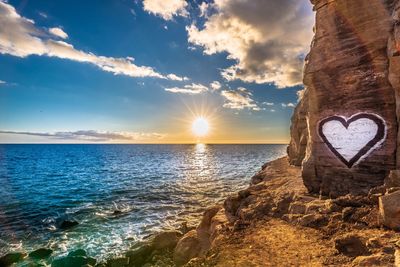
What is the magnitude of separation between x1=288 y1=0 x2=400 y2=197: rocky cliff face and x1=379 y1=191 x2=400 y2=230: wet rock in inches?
154

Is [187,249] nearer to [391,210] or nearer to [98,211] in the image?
[391,210]

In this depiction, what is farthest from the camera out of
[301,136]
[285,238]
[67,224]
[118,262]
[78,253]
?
[301,136]

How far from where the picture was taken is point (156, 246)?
16.2 metres

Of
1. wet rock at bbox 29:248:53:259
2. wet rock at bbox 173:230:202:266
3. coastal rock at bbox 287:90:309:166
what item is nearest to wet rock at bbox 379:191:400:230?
wet rock at bbox 173:230:202:266

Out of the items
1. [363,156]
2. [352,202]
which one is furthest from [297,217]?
[363,156]

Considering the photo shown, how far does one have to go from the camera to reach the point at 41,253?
16.2m

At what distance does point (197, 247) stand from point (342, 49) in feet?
46.2

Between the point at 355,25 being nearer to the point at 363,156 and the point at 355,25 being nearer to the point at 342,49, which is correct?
the point at 342,49

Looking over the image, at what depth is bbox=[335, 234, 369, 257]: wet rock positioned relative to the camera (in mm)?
8102

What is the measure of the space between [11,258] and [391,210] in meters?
20.7

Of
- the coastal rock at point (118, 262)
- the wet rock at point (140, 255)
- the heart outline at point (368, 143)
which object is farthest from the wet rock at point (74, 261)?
the heart outline at point (368, 143)

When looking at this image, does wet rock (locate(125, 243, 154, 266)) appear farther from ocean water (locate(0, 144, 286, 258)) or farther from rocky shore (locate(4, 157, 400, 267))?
ocean water (locate(0, 144, 286, 258))

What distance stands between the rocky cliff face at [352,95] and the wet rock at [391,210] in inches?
154

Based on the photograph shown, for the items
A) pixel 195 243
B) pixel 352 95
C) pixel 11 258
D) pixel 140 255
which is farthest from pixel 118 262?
pixel 352 95
